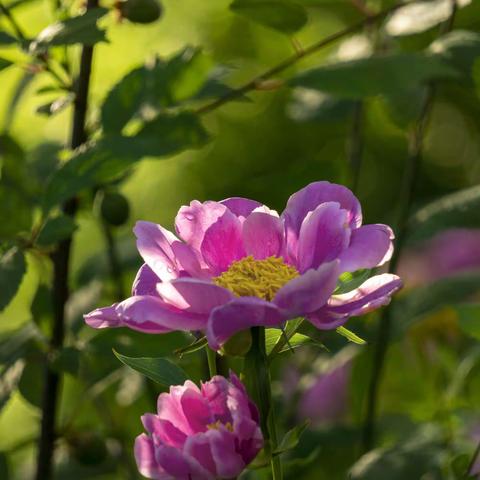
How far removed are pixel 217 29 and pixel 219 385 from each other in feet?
5.54

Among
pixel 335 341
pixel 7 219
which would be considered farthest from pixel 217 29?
pixel 7 219

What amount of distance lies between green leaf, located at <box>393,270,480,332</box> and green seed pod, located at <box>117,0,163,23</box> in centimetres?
34

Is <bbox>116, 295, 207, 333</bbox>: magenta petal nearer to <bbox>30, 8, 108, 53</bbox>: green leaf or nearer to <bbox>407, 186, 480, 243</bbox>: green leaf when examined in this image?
<bbox>30, 8, 108, 53</bbox>: green leaf

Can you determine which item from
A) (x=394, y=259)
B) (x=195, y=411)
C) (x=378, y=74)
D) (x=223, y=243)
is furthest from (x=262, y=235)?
(x=394, y=259)

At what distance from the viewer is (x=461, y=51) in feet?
2.95

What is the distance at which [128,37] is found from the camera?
1.98 meters

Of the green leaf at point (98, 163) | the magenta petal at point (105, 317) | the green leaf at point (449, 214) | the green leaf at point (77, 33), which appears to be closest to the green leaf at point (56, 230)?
the green leaf at point (98, 163)

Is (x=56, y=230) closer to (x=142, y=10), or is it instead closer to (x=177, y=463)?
(x=142, y=10)

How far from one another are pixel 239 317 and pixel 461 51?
1.42ft

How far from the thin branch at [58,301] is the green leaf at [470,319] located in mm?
297

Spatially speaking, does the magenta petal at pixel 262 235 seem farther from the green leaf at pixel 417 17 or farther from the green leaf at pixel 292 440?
the green leaf at pixel 417 17

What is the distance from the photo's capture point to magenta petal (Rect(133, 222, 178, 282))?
0.62 meters

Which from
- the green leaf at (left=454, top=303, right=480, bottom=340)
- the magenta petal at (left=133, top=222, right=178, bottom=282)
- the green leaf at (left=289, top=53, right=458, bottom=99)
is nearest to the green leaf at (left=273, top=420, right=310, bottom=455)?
the magenta petal at (left=133, top=222, right=178, bottom=282)

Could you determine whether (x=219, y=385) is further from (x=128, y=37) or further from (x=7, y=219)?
(x=128, y=37)
